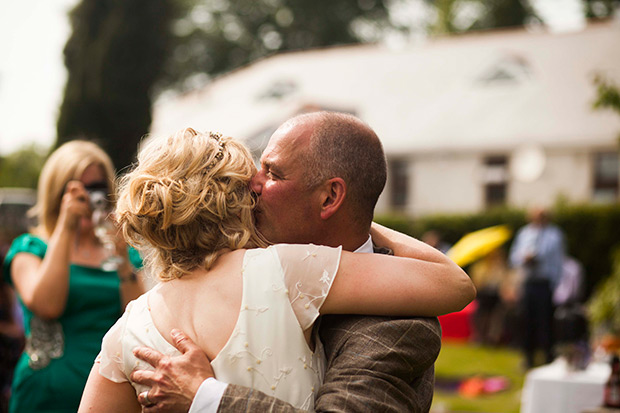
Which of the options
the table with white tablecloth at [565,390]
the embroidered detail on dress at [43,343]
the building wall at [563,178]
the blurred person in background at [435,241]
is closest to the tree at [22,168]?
the building wall at [563,178]

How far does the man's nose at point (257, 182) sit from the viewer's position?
200 centimetres

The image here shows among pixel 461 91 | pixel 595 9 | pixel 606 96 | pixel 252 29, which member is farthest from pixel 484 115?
pixel 252 29

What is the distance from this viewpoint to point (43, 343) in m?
3.49

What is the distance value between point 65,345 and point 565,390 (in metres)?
4.04

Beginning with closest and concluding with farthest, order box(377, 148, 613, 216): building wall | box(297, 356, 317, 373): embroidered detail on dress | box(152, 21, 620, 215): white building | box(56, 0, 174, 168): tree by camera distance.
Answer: box(297, 356, 317, 373): embroidered detail on dress → box(377, 148, 613, 216): building wall → box(152, 21, 620, 215): white building → box(56, 0, 174, 168): tree

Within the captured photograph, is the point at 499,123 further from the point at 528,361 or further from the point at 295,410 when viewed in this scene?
the point at 295,410

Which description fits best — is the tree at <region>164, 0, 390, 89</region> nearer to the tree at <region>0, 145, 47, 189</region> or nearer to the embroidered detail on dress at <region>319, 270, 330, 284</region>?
the tree at <region>0, 145, 47, 189</region>

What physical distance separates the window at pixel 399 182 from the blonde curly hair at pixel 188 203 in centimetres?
2507

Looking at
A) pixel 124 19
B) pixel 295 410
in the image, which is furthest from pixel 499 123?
pixel 295 410

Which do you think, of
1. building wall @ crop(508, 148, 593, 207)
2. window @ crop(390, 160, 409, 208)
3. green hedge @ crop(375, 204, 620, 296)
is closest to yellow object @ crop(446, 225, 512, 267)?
green hedge @ crop(375, 204, 620, 296)

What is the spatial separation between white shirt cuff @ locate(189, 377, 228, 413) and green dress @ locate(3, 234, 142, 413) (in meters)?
1.87

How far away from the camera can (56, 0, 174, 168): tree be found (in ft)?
80.8

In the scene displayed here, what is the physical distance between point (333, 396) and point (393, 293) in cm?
31

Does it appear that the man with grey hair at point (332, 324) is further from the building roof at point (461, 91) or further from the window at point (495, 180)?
the window at point (495, 180)
